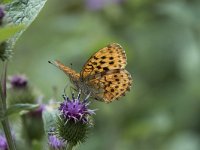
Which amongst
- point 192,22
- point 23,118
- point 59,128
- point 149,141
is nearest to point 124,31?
point 192,22

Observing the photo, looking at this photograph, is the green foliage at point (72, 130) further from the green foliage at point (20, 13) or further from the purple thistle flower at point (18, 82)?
the purple thistle flower at point (18, 82)

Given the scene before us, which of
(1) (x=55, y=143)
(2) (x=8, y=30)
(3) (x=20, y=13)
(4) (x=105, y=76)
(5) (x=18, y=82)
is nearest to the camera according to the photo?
(2) (x=8, y=30)

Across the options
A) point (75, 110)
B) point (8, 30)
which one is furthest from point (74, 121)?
point (8, 30)

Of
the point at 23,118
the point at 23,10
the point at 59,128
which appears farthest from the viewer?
the point at 23,118

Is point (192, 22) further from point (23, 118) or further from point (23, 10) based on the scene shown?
point (23, 10)

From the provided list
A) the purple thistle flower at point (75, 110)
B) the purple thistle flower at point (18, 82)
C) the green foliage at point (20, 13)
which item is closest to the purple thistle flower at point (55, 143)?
the purple thistle flower at point (75, 110)

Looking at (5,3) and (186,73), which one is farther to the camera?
(186,73)

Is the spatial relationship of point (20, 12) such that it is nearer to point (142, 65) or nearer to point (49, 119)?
point (49, 119)
